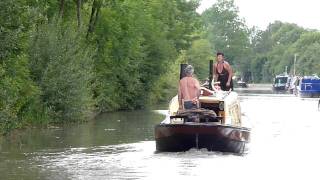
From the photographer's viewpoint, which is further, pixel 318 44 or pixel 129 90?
pixel 318 44

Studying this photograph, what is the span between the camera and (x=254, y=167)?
19.0m

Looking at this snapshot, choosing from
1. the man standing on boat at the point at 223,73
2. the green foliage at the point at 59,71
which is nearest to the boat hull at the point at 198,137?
the man standing on boat at the point at 223,73

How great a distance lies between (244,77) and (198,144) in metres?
165

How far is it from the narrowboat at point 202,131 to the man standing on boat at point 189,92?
344mm

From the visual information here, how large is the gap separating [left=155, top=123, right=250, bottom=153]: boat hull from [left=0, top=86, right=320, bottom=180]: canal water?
0.24 meters

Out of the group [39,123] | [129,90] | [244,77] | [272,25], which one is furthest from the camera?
[272,25]

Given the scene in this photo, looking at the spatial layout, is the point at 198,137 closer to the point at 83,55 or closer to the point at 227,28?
the point at 83,55

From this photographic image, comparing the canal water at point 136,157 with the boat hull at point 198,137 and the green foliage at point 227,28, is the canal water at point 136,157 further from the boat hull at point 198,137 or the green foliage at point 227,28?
the green foliage at point 227,28

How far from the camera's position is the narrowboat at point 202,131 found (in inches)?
813

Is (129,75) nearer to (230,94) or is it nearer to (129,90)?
(129,90)

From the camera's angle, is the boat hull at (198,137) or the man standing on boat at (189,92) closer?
the boat hull at (198,137)

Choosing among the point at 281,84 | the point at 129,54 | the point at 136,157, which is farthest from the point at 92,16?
the point at 281,84

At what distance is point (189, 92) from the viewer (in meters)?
22.2

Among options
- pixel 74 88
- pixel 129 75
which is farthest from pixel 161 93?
pixel 74 88
